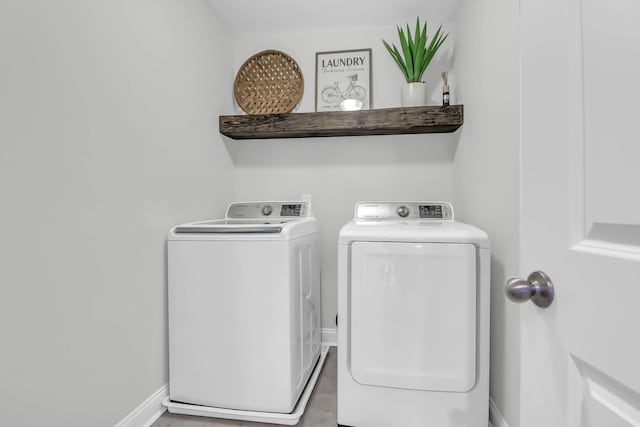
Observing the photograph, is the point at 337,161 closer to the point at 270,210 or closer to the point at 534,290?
the point at 270,210

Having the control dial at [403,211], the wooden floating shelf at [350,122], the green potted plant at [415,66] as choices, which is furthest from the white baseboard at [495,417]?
the green potted plant at [415,66]

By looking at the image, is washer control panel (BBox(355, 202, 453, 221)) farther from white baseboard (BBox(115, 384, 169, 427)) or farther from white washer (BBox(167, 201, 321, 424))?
white baseboard (BBox(115, 384, 169, 427))

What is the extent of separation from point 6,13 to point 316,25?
1862 millimetres

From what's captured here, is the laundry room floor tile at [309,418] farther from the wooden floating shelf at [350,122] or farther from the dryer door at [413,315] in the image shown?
the wooden floating shelf at [350,122]

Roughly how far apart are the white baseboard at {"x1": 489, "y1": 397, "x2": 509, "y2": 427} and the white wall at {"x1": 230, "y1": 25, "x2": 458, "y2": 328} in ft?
3.89

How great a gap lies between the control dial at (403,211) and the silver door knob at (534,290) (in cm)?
151

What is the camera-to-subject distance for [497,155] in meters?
1.49

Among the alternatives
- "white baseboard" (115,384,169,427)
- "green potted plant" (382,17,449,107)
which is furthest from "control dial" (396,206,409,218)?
"white baseboard" (115,384,169,427)

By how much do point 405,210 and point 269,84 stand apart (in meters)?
1.40

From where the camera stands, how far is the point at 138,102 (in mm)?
1504

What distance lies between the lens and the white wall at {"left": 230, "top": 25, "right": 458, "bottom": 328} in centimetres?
238

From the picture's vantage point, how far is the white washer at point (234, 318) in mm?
1568

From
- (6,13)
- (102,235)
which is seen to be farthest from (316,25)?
(102,235)

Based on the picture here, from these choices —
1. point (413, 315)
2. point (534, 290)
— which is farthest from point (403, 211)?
point (534, 290)
